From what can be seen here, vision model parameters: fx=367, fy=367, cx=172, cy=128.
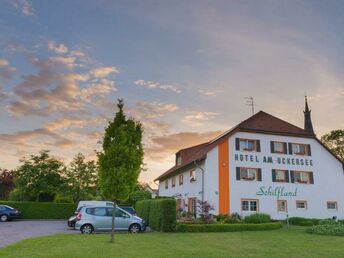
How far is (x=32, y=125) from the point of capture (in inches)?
804

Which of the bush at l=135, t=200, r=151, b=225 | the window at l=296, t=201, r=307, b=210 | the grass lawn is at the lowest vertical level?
the grass lawn

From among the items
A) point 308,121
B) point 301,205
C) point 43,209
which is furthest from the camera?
point 43,209

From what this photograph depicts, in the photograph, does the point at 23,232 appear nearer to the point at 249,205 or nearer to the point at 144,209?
the point at 144,209

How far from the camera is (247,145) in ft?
103

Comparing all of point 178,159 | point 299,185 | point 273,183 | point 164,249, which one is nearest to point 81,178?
point 178,159

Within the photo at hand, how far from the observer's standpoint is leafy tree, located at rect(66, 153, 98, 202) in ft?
146

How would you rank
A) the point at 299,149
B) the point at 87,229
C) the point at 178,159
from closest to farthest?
the point at 87,229
the point at 299,149
the point at 178,159

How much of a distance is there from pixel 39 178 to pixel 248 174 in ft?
76.9

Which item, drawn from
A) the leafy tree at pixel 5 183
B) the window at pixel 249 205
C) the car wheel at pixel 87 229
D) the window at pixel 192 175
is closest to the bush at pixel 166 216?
the car wheel at pixel 87 229

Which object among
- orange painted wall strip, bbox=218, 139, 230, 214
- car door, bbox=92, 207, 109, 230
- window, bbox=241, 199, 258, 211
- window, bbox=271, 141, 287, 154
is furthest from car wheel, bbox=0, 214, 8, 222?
window, bbox=271, 141, 287, 154

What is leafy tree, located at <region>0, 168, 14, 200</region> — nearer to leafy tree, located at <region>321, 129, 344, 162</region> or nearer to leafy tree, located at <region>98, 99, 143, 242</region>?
leafy tree, located at <region>98, 99, 143, 242</region>

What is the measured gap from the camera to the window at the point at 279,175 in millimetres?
31250

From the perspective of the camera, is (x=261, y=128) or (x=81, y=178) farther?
(x=81, y=178)

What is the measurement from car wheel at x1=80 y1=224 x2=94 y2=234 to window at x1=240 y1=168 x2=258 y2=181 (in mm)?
14611
